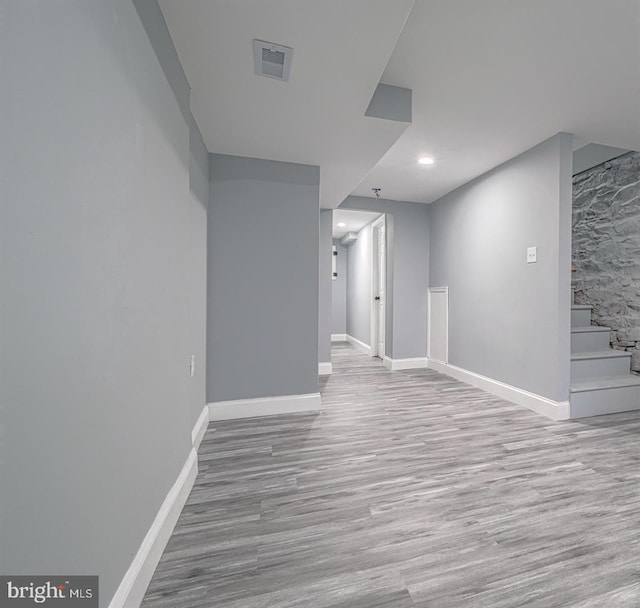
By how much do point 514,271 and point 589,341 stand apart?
109 centimetres

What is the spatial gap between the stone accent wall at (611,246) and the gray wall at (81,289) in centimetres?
399

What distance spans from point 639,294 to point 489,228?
144 centimetres

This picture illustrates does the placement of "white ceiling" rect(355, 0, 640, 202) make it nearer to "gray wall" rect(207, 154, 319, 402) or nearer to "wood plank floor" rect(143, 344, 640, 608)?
"gray wall" rect(207, 154, 319, 402)

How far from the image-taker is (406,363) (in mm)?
4305

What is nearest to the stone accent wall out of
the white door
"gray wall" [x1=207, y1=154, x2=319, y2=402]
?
the white door

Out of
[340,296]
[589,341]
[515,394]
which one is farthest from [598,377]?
[340,296]

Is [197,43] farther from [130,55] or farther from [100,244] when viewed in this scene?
[100,244]

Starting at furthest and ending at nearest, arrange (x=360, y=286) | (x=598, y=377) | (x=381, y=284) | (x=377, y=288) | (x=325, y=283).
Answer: (x=360, y=286) → (x=377, y=288) → (x=381, y=284) → (x=325, y=283) → (x=598, y=377)

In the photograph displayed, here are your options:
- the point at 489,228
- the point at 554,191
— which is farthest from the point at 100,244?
the point at 489,228

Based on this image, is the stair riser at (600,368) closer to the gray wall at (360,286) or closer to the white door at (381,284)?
the white door at (381,284)

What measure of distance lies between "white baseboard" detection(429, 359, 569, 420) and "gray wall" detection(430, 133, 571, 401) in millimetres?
50

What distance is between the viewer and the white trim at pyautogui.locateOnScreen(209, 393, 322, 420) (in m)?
2.45

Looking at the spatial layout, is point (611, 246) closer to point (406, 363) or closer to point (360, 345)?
point (406, 363)

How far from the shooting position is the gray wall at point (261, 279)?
2439mm
